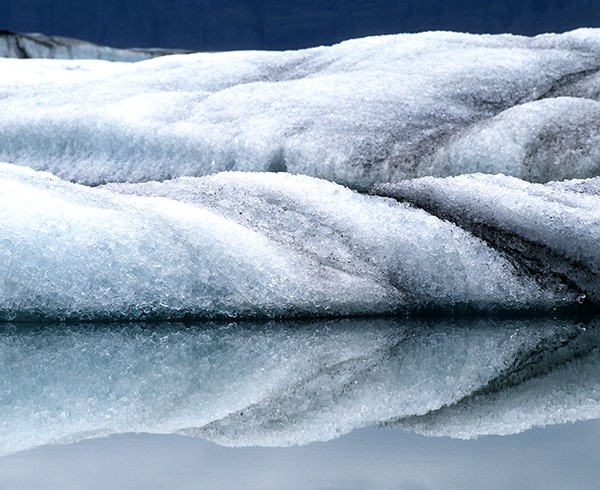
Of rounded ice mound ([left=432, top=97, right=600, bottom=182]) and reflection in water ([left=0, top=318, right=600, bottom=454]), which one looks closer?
reflection in water ([left=0, top=318, right=600, bottom=454])

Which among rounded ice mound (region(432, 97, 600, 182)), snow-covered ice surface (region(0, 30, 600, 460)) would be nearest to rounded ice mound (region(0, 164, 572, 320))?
snow-covered ice surface (region(0, 30, 600, 460))

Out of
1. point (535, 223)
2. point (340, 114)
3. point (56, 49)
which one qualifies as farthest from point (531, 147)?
point (56, 49)

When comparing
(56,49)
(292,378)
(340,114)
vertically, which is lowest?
(56,49)

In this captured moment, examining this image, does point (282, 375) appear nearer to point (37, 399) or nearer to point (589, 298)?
point (37, 399)

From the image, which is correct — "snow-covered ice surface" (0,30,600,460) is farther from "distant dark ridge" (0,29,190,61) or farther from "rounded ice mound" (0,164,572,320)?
"distant dark ridge" (0,29,190,61)

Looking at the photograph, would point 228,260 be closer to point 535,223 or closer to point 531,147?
point 535,223

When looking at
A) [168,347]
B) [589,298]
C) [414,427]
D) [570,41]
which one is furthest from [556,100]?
[414,427]

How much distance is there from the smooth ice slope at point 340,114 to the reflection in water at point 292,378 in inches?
44.4

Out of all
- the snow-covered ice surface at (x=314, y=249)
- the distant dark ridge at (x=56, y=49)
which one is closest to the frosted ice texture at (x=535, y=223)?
the snow-covered ice surface at (x=314, y=249)

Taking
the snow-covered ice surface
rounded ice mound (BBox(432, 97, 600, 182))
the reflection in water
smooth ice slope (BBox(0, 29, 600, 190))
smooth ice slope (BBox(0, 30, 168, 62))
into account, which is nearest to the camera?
the reflection in water

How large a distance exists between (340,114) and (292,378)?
2.25m

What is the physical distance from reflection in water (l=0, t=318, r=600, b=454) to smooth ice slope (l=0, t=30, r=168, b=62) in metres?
8.86

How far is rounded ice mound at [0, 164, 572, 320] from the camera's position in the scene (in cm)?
237

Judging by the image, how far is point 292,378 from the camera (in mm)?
1758
